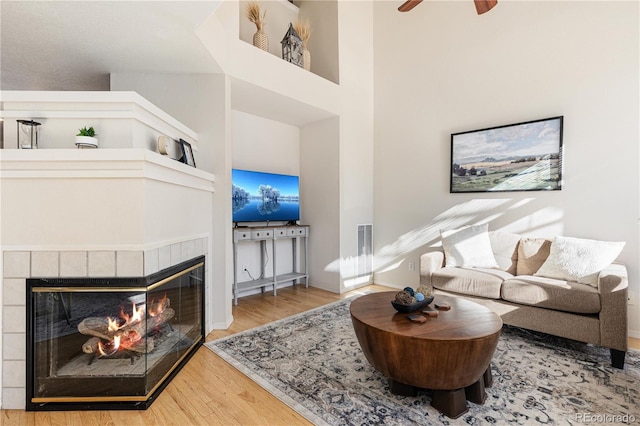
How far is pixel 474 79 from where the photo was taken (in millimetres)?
3742

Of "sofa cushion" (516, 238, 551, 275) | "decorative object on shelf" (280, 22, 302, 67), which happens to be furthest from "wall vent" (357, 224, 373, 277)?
"decorative object on shelf" (280, 22, 302, 67)

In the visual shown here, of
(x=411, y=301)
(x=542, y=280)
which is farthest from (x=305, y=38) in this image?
(x=542, y=280)

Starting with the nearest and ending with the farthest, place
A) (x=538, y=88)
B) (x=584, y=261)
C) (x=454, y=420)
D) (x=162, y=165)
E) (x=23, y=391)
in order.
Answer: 1. (x=454, y=420)
2. (x=23, y=391)
3. (x=162, y=165)
4. (x=584, y=261)
5. (x=538, y=88)

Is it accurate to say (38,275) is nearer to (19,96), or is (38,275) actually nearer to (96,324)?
(96,324)

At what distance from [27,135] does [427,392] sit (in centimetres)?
291

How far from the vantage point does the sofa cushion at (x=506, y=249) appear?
3.25 meters

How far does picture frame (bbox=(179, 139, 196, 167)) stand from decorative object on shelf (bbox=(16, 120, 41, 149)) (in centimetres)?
92

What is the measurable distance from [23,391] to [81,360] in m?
0.34

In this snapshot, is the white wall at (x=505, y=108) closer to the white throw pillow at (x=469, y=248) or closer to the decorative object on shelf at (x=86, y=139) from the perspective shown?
the white throw pillow at (x=469, y=248)

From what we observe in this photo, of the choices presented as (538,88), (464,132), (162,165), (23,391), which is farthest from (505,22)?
(23,391)

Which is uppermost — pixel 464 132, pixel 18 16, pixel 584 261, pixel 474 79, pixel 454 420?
pixel 474 79

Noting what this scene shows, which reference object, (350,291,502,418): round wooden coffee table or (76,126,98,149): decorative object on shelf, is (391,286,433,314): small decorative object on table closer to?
(350,291,502,418): round wooden coffee table

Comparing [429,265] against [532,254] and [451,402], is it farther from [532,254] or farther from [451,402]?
[451,402]

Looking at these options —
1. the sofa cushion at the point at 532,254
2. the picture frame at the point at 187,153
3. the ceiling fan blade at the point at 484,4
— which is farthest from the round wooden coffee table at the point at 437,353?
the ceiling fan blade at the point at 484,4
